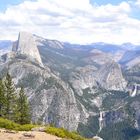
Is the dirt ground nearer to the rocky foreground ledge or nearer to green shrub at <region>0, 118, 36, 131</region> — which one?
the rocky foreground ledge

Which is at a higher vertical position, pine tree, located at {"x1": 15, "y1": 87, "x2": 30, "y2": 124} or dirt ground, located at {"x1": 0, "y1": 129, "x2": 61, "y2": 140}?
pine tree, located at {"x1": 15, "y1": 87, "x2": 30, "y2": 124}

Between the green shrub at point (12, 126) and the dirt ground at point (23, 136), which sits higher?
the green shrub at point (12, 126)

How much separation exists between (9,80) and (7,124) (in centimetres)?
5670

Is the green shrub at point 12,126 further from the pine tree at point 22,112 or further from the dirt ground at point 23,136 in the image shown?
the pine tree at point 22,112

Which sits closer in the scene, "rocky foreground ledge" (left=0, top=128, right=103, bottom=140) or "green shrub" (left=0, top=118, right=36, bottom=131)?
"rocky foreground ledge" (left=0, top=128, right=103, bottom=140)

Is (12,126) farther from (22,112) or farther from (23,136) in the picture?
(22,112)

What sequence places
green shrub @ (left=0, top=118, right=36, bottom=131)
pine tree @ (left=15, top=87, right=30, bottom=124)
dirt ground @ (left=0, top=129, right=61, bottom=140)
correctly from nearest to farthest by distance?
dirt ground @ (left=0, top=129, right=61, bottom=140)
green shrub @ (left=0, top=118, right=36, bottom=131)
pine tree @ (left=15, top=87, right=30, bottom=124)

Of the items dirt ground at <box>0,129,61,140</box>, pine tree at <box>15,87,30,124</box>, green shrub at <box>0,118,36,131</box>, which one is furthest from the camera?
pine tree at <box>15,87,30,124</box>

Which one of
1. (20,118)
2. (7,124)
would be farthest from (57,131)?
(20,118)

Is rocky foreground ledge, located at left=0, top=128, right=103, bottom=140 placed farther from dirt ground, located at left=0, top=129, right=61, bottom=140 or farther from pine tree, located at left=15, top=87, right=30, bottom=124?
pine tree, located at left=15, top=87, right=30, bottom=124

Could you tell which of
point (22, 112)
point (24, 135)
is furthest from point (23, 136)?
point (22, 112)

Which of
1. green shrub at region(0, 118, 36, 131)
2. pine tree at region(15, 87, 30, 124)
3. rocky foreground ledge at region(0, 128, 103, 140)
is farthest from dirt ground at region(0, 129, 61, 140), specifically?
pine tree at region(15, 87, 30, 124)

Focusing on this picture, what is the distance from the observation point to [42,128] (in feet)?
178

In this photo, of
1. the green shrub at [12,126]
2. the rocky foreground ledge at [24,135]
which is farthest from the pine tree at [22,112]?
the rocky foreground ledge at [24,135]
